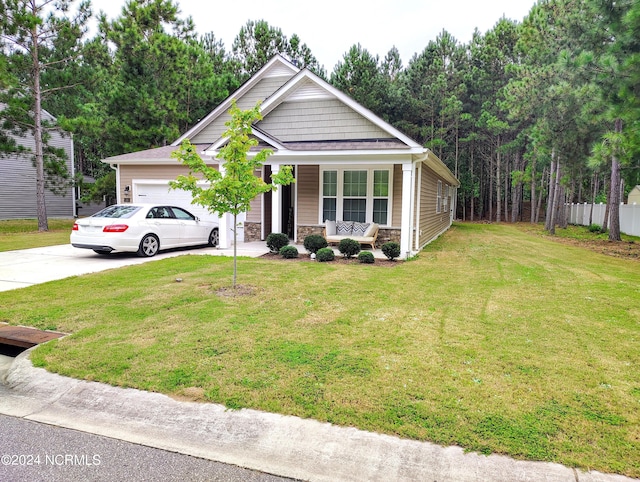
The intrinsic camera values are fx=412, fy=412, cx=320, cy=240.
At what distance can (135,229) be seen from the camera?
32.6 feet

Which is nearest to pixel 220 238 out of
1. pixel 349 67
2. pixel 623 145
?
pixel 623 145

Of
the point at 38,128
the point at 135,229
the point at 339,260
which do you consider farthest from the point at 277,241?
the point at 38,128

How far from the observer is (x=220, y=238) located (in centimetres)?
1173

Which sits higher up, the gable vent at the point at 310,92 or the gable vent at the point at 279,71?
the gable vent at the point at 279,71

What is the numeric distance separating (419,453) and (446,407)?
58cm

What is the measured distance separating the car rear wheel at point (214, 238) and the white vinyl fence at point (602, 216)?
18753 millimetres

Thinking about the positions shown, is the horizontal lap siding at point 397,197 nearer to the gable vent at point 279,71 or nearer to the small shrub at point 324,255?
the small shrub at point 324,255

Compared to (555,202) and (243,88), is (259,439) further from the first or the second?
(555,202)

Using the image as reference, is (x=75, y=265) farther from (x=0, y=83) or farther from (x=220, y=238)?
(x=0, y=83)

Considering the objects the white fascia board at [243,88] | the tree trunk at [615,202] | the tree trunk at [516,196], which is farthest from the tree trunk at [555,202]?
the white fascia board at [243,88]

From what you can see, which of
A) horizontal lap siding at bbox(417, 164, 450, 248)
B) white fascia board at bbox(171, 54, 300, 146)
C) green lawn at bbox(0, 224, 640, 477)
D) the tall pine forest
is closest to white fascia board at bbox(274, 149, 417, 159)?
horizontal lap siding at bbox(417, 164, 450, 248)

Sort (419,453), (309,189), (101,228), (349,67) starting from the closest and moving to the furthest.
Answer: (419,453) < (101,228) < (309,189) < (349,67)

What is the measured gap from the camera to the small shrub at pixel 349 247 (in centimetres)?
1029

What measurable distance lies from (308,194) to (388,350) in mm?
8892
